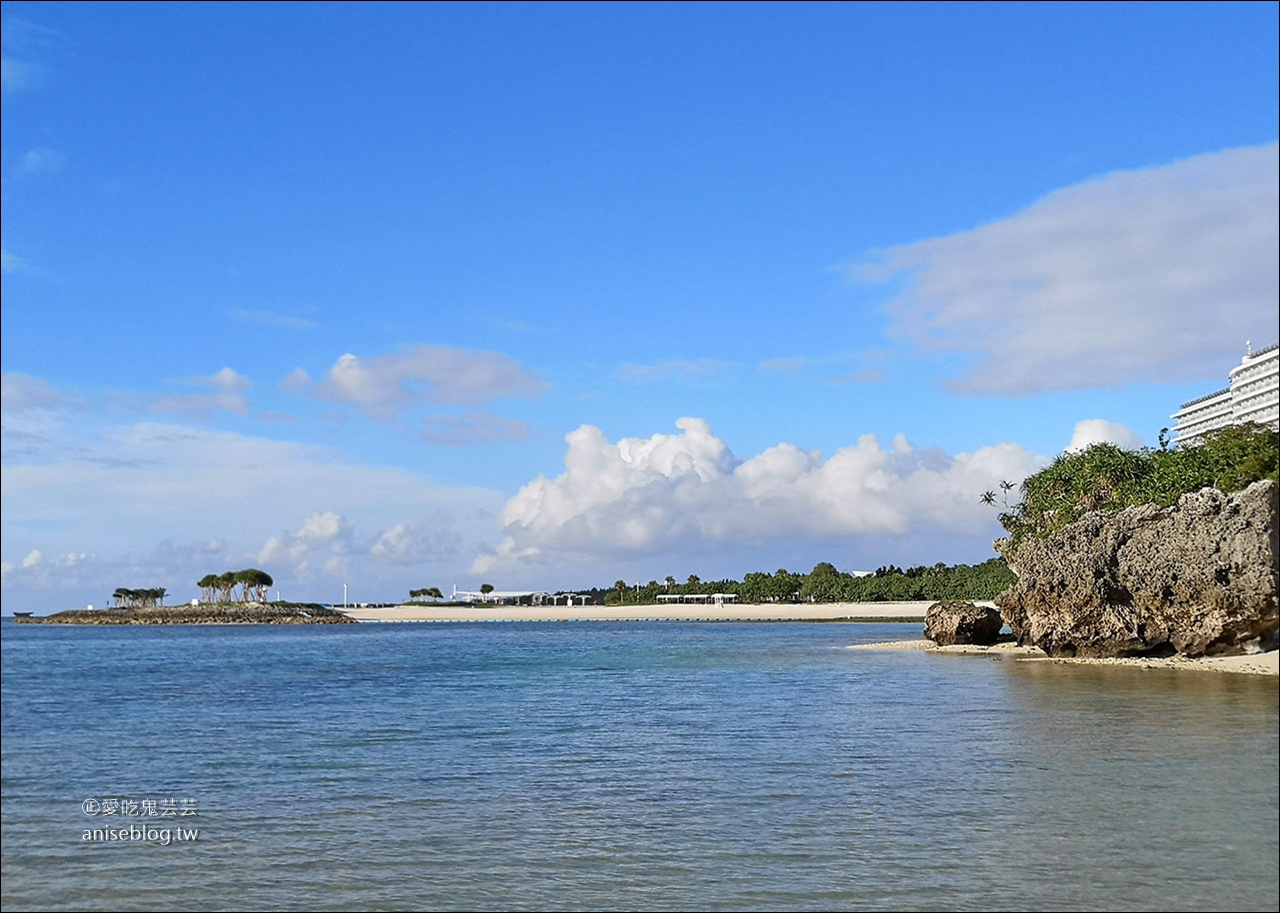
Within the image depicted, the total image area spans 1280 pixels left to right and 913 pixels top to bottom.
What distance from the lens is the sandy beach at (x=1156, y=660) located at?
50.9 metres

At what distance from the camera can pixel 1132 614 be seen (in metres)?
63.7

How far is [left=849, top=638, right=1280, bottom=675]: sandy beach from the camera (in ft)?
167

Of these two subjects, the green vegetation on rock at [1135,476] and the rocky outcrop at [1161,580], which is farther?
the green vegetation on rock at [1135,476]

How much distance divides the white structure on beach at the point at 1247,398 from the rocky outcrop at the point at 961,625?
7431 cm

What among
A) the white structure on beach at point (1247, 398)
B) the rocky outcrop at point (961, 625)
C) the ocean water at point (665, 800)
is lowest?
the rocky outcrop at point (961, 625)

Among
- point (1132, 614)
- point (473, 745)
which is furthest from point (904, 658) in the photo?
point (473, 745)

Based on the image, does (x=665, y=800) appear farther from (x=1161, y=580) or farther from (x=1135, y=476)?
(x=1135, y=476)

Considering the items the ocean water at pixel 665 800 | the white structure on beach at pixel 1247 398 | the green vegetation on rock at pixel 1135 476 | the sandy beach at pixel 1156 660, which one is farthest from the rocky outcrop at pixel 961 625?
the white structure on beach at pixel 1247 398

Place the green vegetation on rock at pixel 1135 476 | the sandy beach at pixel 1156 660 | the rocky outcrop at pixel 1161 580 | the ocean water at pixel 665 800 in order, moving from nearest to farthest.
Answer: the ocean water at pixel 665 800
the sandy beach at pixel 1156 660
the rocky outcrop at pixel 1161 580
the green vegetation on rock at pixel 1135 476

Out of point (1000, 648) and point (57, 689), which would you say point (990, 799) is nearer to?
point (57, 689)

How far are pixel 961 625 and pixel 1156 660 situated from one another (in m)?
25.0

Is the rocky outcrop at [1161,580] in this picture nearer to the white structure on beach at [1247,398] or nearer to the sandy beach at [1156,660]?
the sandy beach at [1156,660]

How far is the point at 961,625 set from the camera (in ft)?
278

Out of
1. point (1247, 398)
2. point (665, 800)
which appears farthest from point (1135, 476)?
point (1247, 398)
